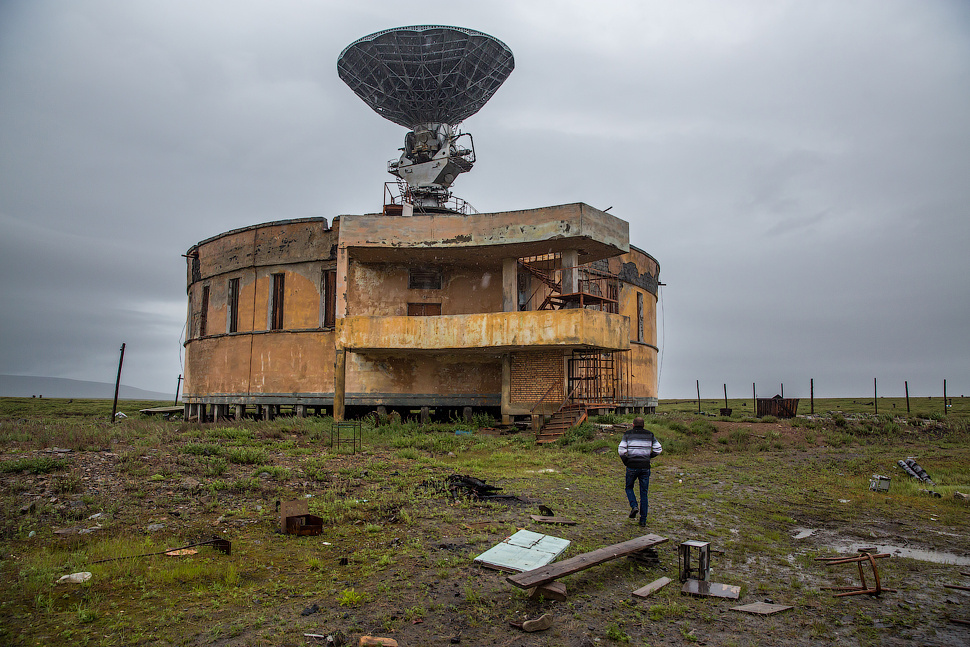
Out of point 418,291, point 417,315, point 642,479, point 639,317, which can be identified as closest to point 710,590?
point 642,479

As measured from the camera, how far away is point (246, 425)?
1867 cm

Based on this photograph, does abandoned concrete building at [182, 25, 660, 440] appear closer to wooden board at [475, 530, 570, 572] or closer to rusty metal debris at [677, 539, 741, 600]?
wooden board at [475, 530, 570, 572]

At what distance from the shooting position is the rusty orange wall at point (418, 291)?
21.5 metres

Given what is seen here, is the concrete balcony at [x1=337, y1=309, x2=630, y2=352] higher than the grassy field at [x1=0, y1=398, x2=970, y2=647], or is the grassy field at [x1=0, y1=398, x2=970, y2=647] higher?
the concrete balcony at [x1=337, y1=309, x2=630, y2=352]

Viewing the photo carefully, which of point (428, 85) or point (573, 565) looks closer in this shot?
point (573, 565)

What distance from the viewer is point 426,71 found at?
970 inches

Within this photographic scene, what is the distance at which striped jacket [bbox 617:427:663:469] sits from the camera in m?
7.67

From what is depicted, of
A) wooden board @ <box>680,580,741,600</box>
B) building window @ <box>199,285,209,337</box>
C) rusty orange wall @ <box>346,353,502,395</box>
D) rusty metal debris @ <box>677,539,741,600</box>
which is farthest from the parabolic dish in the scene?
wooden board @ <box>680,580,741,600</box>

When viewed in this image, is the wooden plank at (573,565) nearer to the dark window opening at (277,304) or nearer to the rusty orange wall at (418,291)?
the rusty orange wall at (418,291)

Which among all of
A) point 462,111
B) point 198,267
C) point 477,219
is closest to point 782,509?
point 477,219

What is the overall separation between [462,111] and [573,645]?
26.1 m

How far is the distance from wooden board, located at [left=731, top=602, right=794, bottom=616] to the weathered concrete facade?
11.8m

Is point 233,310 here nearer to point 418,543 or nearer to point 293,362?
point 293,362

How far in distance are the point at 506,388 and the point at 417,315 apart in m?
4.75
